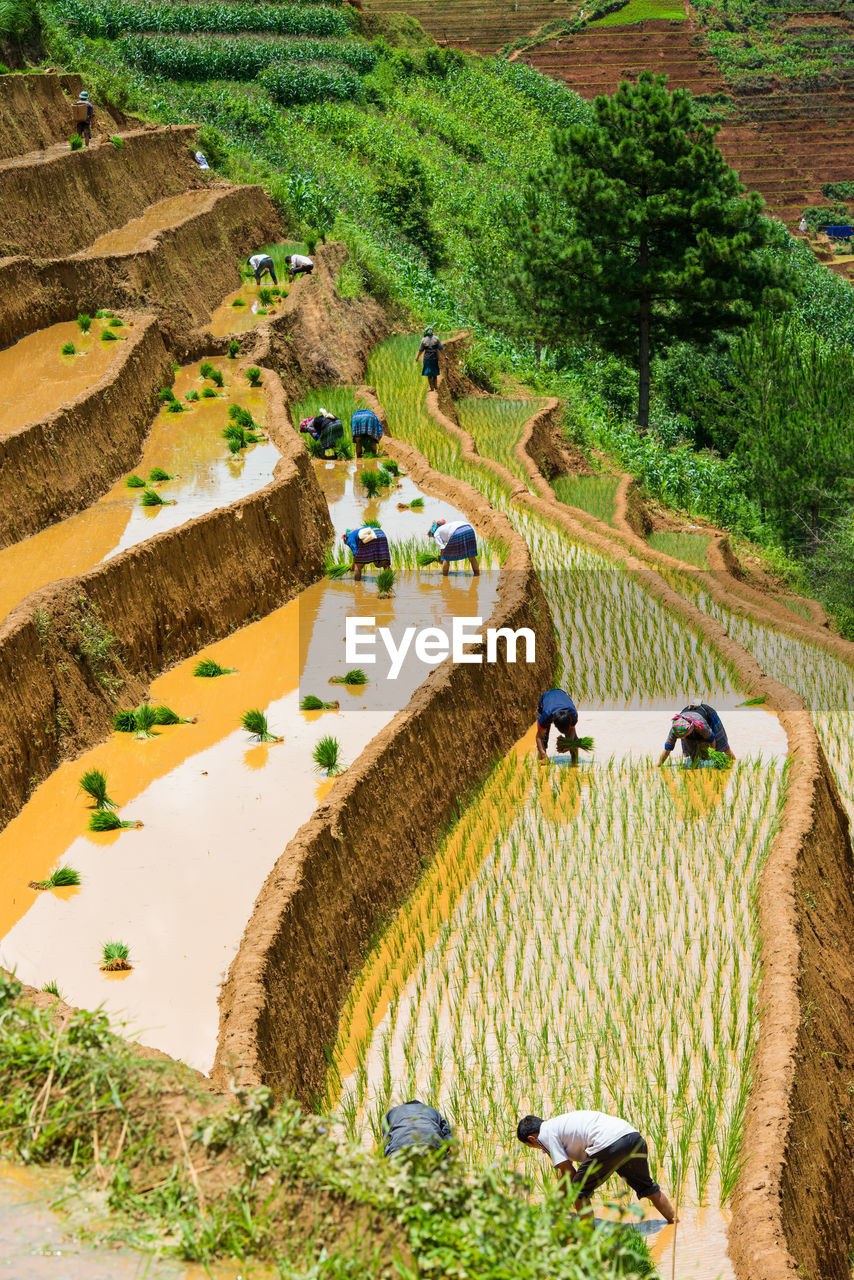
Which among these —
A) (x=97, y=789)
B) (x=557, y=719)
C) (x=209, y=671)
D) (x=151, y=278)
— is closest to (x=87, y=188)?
(x=151, y=278)

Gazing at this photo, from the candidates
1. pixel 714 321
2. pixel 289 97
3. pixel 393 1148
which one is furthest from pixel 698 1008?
pixel 289 97

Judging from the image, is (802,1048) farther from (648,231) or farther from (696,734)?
(648,231)

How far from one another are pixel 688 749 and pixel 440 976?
13.4 feet

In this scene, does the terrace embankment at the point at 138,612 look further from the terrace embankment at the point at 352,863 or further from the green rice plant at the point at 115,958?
the terrace embankment at the point at 352,863

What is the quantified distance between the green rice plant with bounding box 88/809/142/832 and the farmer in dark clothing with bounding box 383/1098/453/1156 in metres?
3.60

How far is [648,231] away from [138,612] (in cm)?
2171

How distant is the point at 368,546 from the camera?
Result: 1501cm

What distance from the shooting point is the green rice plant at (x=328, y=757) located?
34.8ft

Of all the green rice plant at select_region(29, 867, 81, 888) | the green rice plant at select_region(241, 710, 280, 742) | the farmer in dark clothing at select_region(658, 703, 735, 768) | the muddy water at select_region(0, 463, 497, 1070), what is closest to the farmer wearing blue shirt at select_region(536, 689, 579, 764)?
the farmer in dark clothing at select_region(658, 703, 735, 768)

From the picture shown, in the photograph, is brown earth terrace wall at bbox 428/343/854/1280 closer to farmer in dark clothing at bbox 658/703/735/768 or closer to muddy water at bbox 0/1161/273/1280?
farmer in dark clothing at bbox 658/703/735/768

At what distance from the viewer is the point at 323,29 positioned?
55.3 meters

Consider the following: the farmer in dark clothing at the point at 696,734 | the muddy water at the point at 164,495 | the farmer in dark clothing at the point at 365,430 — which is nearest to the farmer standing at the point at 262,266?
the muddy water at the point at 164,495

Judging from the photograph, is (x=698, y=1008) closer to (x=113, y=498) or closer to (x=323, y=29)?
(x=113, y=498)

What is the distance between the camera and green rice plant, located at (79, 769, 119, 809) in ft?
32.7
